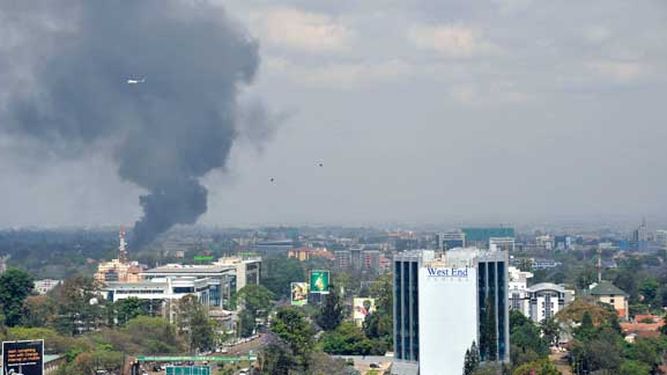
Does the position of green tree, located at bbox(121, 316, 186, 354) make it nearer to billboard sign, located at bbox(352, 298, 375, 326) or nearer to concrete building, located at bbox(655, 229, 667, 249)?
billboard sign, located at bbox(352, 298, 375, 326)

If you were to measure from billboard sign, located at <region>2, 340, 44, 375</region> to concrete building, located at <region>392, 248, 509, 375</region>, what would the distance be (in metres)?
9.43

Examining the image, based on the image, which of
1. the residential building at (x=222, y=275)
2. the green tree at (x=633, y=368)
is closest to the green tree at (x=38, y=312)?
the residential building at (x=222, y=275)

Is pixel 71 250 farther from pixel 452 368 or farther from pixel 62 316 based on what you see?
pixel 452 368

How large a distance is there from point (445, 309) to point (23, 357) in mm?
10639

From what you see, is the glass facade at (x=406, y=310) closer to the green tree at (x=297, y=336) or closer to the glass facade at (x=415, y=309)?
the glass facade at (x=415, y=309)

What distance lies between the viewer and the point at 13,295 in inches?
1871

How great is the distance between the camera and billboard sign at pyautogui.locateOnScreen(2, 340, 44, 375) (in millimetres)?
29172

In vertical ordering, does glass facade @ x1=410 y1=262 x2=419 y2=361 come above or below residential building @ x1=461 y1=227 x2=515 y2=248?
below

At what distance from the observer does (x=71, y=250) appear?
105625mm

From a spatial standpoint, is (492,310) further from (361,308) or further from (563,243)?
(563,243)

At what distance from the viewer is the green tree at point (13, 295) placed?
4681 cm

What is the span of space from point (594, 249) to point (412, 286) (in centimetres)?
8845

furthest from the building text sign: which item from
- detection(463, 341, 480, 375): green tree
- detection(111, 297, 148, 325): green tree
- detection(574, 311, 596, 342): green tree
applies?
detection(111, 297, 148, 325): green tree

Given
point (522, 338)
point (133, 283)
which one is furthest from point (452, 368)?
point (133, 283)
